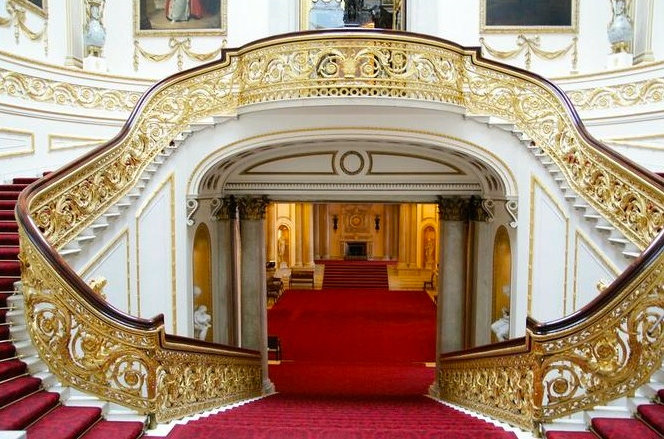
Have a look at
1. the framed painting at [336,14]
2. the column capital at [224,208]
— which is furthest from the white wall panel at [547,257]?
the framed painting at [336,14]

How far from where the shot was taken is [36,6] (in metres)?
8.90

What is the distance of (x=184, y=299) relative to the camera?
23.4 ft

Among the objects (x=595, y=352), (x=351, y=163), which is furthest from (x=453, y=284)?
(x=595, y=352)

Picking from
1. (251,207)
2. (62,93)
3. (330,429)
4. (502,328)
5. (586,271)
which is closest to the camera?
(330,429)

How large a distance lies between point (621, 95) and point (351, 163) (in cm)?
430

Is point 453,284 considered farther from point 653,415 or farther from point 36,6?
point 36,6

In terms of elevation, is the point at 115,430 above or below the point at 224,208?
below

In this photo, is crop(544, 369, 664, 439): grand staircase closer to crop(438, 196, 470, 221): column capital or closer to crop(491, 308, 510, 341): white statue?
crop(491, 308, 510, 341): white statue

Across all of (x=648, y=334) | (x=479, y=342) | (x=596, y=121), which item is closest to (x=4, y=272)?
(x=648, y=334)

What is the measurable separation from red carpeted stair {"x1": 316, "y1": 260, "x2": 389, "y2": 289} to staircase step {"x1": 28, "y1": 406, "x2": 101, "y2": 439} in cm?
1780

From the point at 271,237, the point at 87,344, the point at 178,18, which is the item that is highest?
the point at 178,18

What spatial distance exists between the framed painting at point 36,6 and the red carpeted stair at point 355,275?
47.7 feet

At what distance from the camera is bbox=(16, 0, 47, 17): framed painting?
8.57 m

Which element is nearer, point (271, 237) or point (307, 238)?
point (271, 237)
